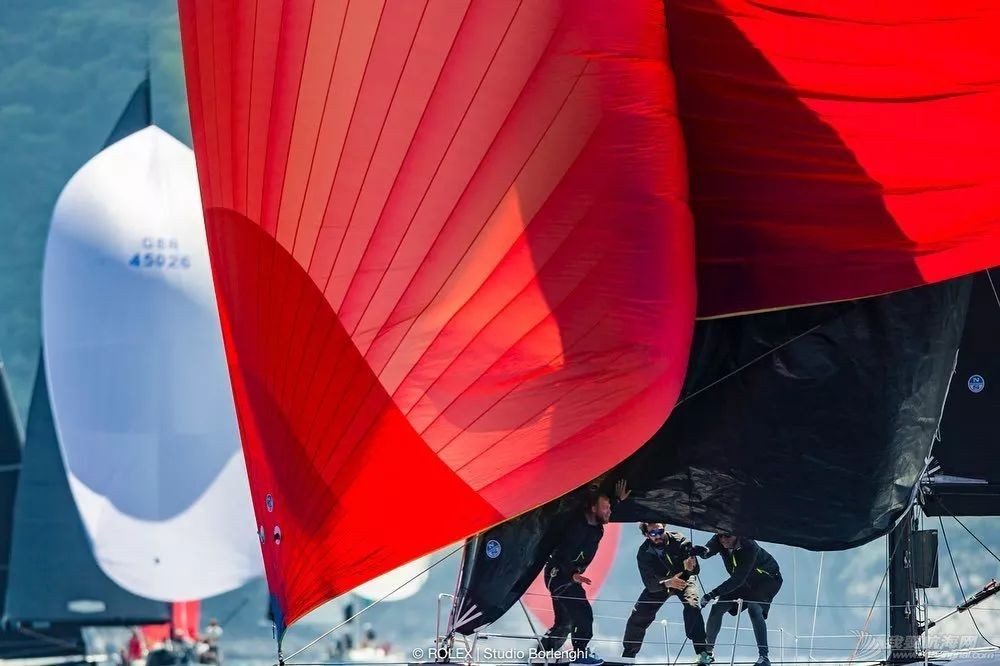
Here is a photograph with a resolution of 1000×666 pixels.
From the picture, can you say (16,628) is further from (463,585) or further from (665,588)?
(665,588)

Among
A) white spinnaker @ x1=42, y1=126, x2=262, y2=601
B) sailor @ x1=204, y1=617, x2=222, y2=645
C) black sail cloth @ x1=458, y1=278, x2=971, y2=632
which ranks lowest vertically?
black sail cloth @ x1=458, y1=278, x2=971, y2=632

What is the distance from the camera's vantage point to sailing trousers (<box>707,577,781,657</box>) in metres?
4.45

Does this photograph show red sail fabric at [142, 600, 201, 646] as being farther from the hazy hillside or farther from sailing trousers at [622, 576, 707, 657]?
sailing trousers at [622, 576, 707, 657]

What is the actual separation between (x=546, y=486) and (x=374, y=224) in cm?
93

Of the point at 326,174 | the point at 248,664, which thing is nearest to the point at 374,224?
the point at 326,174

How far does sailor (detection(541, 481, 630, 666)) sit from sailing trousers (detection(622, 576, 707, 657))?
120 millimetres

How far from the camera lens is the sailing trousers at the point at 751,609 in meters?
4.45

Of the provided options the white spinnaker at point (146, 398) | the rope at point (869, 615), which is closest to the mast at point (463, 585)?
the rope at point (869, 615)

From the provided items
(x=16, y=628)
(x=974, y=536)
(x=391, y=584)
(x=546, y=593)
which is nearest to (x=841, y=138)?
(x=974, y=536)

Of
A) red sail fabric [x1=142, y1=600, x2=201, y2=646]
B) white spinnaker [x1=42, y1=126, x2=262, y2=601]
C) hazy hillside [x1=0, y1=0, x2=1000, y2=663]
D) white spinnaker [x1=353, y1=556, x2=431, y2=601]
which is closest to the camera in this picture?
white spinnaker [x1=42, y1=126, x2=262, y2=601]

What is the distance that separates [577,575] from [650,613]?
25 centimetres

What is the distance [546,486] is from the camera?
441cm

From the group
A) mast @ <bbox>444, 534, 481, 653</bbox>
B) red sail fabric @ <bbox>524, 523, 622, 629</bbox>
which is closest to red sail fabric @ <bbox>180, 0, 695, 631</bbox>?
mast @ <bbox>444, 534, 481, 653</bbox>

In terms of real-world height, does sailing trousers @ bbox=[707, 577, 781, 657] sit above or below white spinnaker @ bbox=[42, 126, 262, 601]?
below
